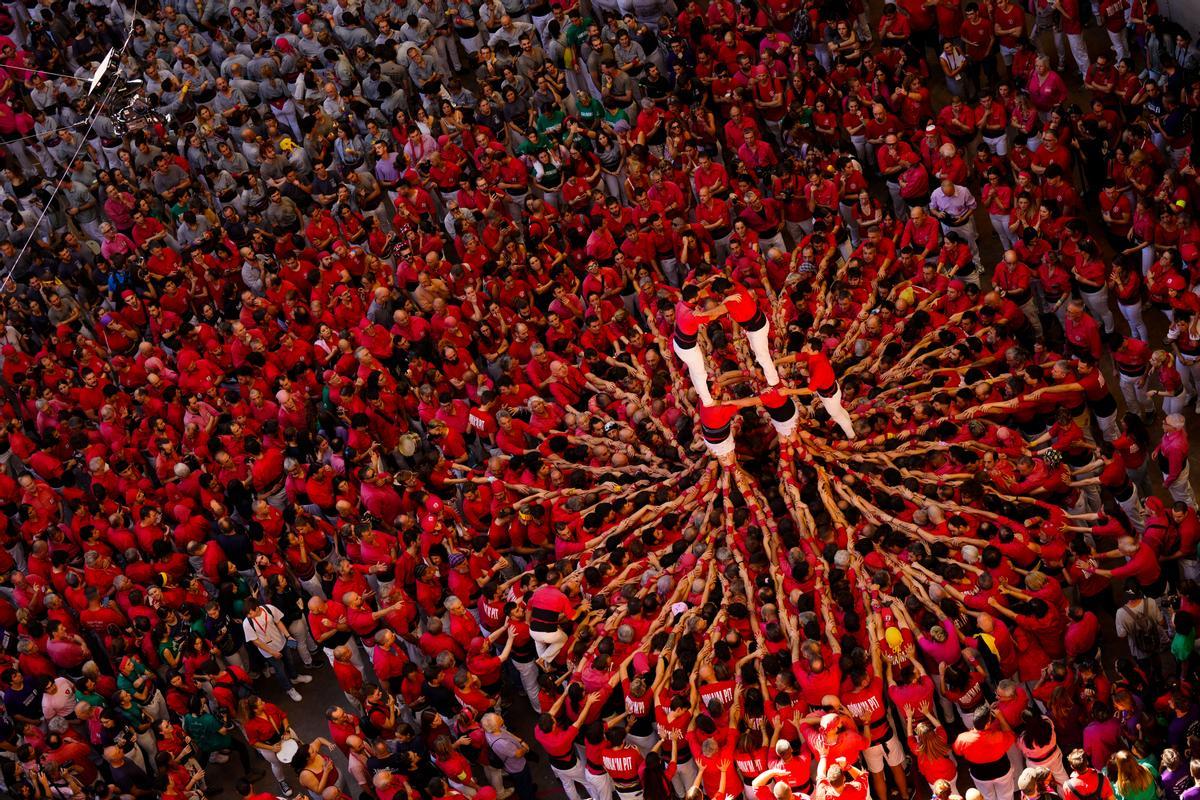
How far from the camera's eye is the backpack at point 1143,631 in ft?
64.0

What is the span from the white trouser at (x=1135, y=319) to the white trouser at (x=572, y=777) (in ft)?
29.7

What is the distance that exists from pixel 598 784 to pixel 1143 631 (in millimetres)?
6041

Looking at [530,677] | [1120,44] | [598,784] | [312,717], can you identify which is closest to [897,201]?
[1120,44]

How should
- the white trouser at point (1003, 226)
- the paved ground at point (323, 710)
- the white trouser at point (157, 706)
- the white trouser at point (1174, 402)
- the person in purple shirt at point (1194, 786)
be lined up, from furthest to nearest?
the white trouser at point (1003, 226) < the white trouser at point (1174, 402) < the white trouser at point (157, 706) < the paved ground at point (323, 710) < the person in purple shirt at point (1194, 786)

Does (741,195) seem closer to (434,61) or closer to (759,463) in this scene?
(759,463)

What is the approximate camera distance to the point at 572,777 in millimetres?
20500

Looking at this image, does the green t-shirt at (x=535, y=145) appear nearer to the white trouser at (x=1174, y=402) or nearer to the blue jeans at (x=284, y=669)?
the blue jeans at (x=284, y=669)

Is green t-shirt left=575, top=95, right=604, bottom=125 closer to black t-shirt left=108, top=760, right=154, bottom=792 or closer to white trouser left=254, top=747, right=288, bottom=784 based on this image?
white trouser left=254, top=747, right=288, bottom=784

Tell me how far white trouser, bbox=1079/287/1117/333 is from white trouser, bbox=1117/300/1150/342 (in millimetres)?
186

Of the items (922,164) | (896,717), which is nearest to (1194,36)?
(922,164)

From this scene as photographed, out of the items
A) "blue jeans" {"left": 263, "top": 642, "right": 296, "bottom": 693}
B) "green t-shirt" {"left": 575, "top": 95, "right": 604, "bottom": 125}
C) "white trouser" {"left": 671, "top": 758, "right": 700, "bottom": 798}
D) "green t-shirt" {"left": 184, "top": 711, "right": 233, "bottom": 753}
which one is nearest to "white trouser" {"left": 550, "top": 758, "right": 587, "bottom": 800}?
"white trouser" {"left": 671, "top": 758, "right": 700, "bottom": 798}

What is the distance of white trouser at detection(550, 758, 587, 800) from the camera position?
2039cm

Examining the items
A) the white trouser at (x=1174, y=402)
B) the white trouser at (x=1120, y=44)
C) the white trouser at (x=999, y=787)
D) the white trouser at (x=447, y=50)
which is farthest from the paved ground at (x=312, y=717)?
the white trouser at (x=1120, y=44)

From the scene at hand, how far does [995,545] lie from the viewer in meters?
20.2
